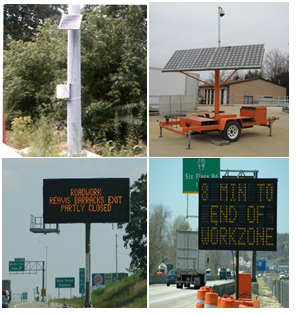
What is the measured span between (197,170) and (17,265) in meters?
11.8

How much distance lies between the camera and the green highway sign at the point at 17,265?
20.5 metres

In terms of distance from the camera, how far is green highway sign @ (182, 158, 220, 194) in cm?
1281

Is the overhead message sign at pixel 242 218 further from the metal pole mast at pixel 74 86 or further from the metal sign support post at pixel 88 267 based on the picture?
the metal pole mast at pixel 74 86

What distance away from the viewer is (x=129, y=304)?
54.5 ft

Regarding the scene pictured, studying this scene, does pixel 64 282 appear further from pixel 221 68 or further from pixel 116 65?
pixel 221 68

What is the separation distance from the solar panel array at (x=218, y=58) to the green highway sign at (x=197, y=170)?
120 inches

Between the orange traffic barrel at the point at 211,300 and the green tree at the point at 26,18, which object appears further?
the green tree at the point at 26,18

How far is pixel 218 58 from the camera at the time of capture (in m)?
14.2

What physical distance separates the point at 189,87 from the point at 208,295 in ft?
66.4

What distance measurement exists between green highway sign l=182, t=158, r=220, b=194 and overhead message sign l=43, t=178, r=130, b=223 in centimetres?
381

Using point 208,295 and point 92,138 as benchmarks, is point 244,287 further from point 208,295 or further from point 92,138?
point 92,138

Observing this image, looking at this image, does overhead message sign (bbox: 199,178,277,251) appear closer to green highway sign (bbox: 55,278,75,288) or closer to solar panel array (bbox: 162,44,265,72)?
solar panel array (bbox: 162,44,265,72)

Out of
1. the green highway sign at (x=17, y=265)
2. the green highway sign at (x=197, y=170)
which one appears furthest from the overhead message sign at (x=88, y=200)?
the green highway sign at (x=17, y=265)

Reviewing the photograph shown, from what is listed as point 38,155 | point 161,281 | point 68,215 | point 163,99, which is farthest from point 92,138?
point 161,281
